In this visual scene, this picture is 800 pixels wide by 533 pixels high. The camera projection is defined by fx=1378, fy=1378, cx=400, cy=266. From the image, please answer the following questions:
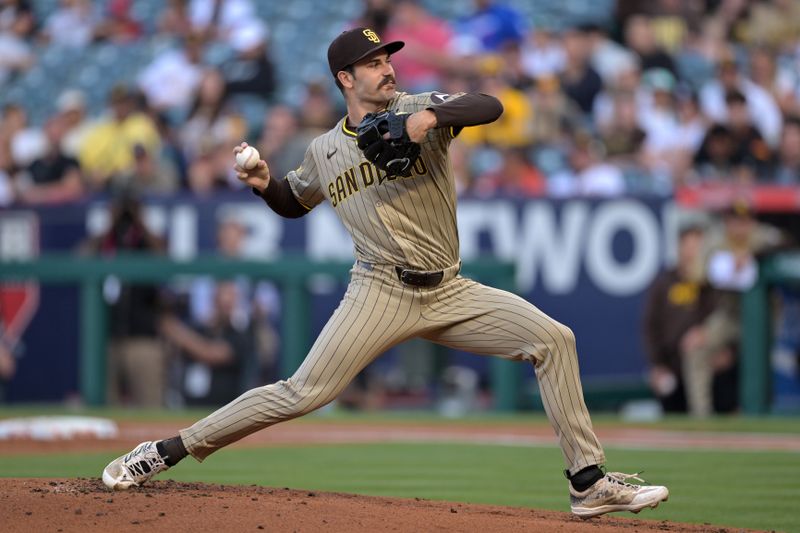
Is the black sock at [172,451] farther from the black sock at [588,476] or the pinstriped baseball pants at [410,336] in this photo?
the black sock at [588,476]

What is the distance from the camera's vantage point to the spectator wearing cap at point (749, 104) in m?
12.9

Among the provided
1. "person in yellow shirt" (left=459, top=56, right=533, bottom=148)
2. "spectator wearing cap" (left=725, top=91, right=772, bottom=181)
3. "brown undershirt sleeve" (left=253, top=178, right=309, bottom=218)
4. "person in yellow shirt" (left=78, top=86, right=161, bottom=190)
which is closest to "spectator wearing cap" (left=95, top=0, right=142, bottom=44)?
"person in yellow shirt" (left=78, top=86, right=161, bottom=190)

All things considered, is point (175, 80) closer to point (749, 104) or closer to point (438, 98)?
point (749, 104)

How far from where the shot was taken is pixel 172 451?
5.49 meters

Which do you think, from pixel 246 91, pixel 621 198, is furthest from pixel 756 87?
pixel 246 91

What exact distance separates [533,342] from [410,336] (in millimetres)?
493

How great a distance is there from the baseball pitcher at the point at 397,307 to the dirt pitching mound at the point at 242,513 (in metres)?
0.18

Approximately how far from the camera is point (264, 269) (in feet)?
40.0

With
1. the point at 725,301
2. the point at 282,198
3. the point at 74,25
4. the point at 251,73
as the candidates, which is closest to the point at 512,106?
the point at 725,301

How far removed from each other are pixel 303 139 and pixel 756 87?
439 centimetres

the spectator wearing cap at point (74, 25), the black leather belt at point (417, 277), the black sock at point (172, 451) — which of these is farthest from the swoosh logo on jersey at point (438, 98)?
the spectator wearing cap at point (74, 25)

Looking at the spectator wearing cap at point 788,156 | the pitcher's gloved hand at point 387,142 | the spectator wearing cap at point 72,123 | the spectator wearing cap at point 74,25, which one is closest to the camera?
the pitcher's gloved hand at point 387,142

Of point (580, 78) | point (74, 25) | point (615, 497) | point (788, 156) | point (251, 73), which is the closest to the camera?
point (615, 497)

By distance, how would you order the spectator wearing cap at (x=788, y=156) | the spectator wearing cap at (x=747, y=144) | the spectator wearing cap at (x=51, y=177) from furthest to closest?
the spectator wearing cap at (x=51, y=177) < the spectator wearing cap at (x=747, y=144) < the spectator wearing cap at (x=788, y=156)
